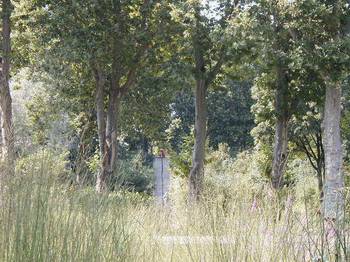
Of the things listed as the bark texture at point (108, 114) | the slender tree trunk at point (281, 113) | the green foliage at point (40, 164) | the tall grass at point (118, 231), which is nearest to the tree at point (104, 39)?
the bark texture at point (108, 114)

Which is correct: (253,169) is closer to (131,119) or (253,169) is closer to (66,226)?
(131,119)

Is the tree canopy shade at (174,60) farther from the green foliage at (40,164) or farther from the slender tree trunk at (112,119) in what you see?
the green foliage at (40,164)

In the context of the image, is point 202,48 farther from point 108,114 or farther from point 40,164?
point 40,164

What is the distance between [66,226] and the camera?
3264mm

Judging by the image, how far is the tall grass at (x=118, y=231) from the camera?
308 cm

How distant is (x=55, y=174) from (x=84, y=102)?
14.3m

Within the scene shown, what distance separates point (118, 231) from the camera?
12.1 ft

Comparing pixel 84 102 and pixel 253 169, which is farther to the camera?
pixel 253 169

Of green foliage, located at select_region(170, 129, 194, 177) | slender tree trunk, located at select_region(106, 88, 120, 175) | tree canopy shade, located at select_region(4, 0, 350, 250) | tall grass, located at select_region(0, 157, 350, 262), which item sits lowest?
tall grass, located at select_region(0, 157, 350, 262)

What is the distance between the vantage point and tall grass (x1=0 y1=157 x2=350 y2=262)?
10.1 ft

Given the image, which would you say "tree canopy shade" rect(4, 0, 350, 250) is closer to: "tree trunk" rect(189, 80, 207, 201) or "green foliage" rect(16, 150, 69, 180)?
"tree trunk" rect(189, 80, 207, 201)

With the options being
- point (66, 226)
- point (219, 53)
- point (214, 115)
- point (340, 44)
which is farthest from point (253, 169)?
point (214, 115)

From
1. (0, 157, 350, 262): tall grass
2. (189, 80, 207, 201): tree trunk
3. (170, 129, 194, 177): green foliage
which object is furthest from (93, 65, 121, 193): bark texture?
(0, 157, 350, 262): tall grass

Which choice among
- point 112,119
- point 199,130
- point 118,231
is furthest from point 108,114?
point 118,231
